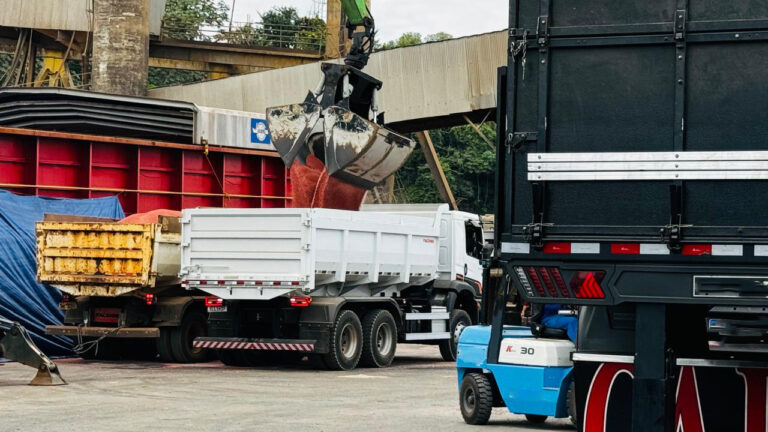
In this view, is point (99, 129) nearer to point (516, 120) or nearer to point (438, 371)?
point (438, 371)

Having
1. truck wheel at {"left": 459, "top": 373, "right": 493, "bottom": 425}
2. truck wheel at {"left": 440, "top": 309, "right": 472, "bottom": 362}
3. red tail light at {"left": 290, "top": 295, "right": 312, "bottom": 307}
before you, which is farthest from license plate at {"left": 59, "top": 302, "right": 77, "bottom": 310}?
truck wheel at {"left": 459, "top": 373, "right": 493, "bottom": 425}

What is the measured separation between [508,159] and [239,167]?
63.0 ft

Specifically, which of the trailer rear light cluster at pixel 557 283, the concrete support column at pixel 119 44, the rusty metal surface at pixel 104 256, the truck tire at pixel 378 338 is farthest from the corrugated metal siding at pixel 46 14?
the trailer rear light cluster at pixel 557 283

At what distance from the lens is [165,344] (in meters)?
20.8

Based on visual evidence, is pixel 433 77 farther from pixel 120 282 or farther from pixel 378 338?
pixel 120 282

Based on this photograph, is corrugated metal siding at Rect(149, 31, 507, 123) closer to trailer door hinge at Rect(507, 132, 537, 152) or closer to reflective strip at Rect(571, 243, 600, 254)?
trailer door hinge at Rect(507, 132, 537, 152)

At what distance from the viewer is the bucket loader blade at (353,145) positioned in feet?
64.8

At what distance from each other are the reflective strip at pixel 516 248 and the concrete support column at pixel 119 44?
1087 inches

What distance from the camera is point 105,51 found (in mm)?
34250

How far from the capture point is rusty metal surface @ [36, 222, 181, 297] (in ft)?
64.7

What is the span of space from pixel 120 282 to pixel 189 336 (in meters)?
1.79

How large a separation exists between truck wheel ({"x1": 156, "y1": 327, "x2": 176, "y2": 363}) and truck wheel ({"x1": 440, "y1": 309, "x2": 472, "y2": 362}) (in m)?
5.04

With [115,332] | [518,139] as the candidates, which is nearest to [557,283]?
[518,139]

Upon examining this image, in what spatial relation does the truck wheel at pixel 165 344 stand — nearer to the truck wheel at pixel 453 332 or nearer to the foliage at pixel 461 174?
the truck wheel at pixel 453 332
